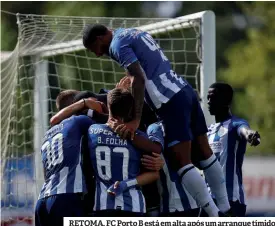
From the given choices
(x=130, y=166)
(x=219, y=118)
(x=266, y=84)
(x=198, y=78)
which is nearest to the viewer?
(x=130, y=166)

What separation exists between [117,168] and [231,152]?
148 centimetres

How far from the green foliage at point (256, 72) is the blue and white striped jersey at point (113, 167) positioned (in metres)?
17.8

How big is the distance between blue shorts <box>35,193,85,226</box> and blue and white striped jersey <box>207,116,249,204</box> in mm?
1416

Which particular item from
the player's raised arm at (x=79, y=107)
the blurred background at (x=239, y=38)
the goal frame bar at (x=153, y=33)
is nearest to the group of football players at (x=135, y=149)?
the player's raised arm at (x=79, y=107)

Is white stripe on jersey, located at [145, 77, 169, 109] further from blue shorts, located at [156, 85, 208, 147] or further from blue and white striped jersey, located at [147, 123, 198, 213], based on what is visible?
blue and white striped jersey, located at [147, 123, 198, 213]

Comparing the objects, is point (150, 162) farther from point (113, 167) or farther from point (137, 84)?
point (137, 84)

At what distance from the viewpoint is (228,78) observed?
1070 inches

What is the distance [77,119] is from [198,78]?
293cm

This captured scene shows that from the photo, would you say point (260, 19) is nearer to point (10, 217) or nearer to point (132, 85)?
point (10, 217)

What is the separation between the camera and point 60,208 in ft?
22.2

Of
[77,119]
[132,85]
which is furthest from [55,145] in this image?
[132,85]

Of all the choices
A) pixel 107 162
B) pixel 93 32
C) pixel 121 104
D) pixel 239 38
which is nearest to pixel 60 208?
pixel 107 162

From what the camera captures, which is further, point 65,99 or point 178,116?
point 65,99

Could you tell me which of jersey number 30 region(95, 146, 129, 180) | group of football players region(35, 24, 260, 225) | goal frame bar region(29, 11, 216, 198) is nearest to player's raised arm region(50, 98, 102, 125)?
group of football players region(35, 24, 260, 225)
